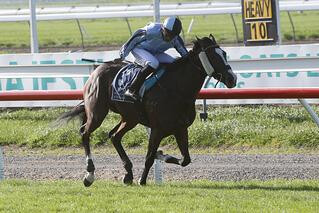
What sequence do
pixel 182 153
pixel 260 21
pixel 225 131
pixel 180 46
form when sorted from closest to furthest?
pixel 182 153, pixel 180 46, pixel 225 131, pixel 260 21

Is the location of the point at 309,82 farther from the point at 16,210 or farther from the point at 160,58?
the point at 16,210

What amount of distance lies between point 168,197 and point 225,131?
16.3ft

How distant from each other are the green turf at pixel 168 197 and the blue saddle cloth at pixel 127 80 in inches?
35.8

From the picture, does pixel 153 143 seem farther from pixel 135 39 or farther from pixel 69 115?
pixel 69 115

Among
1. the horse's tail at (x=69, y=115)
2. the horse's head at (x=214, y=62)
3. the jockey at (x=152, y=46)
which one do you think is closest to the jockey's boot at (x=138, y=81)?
the jockey at (x=152, y=46)

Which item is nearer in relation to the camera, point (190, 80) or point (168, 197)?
point (168, 197)

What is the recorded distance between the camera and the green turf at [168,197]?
25.9 feet

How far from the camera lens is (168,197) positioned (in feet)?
27.8

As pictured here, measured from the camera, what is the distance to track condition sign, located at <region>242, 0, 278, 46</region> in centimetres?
1703

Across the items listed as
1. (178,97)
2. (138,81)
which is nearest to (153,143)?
(178,97)

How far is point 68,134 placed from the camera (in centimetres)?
1402

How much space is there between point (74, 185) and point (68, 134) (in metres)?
4.24

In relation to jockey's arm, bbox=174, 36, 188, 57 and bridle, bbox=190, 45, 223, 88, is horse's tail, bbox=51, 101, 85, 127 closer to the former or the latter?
jockey's arm, bbox=174, 36, 188, 57

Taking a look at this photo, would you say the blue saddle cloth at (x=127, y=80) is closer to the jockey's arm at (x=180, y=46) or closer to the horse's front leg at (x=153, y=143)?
the jockey's arm at (x=180, y=46)
